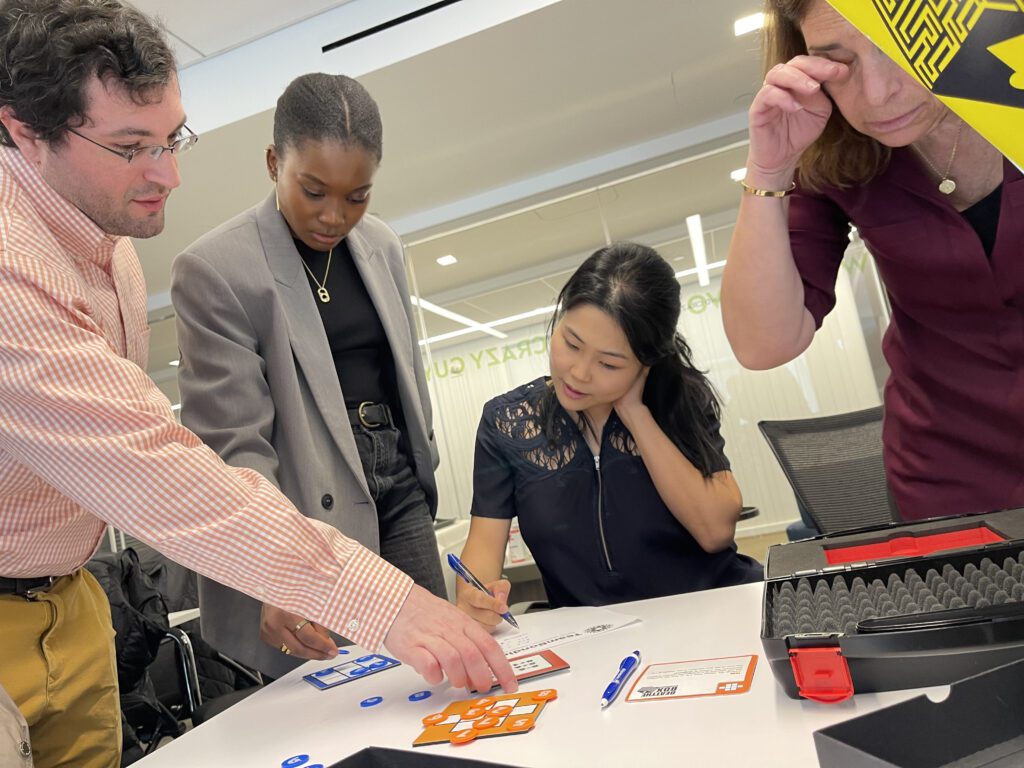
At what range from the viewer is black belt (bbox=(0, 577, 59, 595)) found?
44.5 inches

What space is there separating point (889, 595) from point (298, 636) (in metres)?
0.86

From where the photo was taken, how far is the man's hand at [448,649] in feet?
3.08

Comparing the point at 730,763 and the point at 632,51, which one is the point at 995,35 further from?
the point at 632,51

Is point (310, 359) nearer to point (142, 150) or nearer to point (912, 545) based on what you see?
point (142, 150)

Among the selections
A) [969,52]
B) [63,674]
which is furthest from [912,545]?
[63,674]

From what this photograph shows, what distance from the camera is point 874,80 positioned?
0.88 m

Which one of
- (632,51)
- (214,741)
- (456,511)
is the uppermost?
(632,51)

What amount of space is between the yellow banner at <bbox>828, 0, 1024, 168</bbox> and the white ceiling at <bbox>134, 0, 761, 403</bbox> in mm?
3517

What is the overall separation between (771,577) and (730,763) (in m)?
0.32

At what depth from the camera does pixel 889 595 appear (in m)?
0.84

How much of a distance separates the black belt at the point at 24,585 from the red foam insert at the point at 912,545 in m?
1.05

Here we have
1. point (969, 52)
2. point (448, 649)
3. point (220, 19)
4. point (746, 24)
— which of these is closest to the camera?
point (969, 52)

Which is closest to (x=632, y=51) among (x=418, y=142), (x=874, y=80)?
(x=418, y=142)

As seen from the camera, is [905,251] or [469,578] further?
[469,578]
